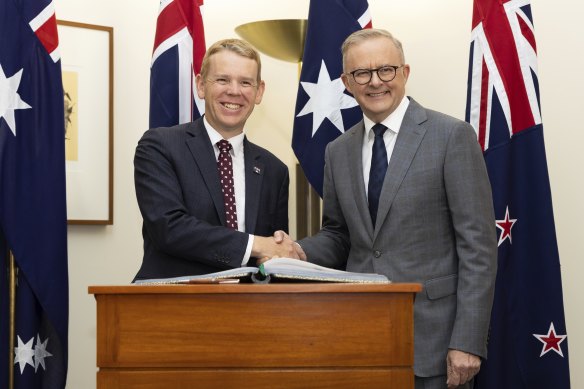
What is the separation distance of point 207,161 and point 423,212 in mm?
827

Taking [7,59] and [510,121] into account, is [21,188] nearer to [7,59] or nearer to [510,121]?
[7,59]

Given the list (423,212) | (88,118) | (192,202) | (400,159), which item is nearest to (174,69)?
(88,118)

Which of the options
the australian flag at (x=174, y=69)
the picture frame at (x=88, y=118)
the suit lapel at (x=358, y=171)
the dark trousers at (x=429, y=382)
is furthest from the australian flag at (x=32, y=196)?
the dark trousers at (x=429, y=382)

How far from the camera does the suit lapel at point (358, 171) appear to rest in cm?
250

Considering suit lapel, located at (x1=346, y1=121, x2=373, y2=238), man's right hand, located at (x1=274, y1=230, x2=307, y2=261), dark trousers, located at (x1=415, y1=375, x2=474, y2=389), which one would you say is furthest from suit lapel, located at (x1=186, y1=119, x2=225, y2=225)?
dark trousers, located at (x1=415, y1=375, x2=474, y2=389)

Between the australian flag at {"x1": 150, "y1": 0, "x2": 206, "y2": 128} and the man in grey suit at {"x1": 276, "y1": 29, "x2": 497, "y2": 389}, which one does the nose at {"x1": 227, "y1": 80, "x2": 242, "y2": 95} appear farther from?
the australian flag at {"x1": 150, "y1": 0, "x2": 206, "y2": 128}

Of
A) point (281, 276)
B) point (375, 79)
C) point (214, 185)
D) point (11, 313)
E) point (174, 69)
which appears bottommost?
point (11, 313)

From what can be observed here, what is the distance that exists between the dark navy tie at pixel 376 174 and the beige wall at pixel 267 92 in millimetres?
1350

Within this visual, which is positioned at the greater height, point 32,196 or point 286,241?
point 32,196

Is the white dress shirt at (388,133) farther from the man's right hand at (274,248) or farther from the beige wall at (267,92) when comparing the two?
the beige wall at (267,92)

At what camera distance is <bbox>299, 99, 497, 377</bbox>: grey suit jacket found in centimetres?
236

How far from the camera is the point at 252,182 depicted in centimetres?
288

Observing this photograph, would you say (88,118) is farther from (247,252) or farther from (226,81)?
(247,252)

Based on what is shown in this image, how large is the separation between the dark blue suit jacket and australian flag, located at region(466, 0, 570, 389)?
3.22ft
